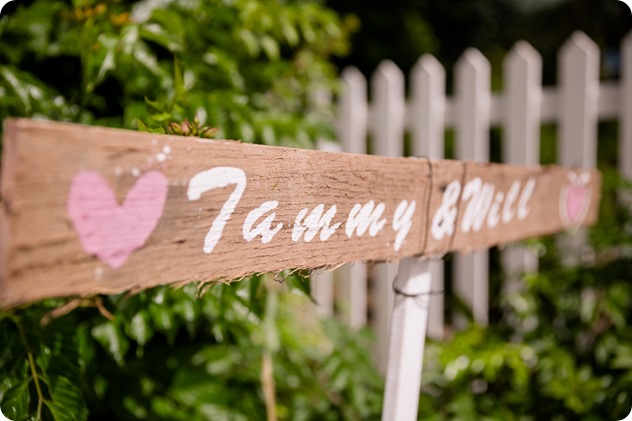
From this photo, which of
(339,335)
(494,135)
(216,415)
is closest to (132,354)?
(216,415)

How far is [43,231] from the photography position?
42 centimetres

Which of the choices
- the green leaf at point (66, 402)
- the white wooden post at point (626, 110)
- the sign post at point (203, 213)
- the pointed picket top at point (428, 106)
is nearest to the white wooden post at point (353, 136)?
the pointed picket top at point (428, 106)

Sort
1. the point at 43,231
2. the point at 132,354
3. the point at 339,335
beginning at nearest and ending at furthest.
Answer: the point at 43,231 → the point at 132,354 → the point at 339,335

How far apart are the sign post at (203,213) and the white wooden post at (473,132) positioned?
4.03ft

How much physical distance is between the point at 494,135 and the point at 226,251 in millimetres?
3667

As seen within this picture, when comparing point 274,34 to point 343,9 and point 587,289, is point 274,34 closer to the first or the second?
point 587,289

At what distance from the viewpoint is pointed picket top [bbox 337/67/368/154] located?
7.76 ft

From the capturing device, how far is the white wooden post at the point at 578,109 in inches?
72.4

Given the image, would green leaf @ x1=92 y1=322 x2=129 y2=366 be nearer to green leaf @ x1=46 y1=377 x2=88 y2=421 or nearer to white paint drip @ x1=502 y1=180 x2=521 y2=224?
green leaf @ x1=46 y1=377 x2=88 y2=421

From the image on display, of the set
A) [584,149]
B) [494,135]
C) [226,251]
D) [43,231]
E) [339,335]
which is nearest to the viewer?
[43,231]

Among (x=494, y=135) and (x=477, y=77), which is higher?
(x=477, y=77)

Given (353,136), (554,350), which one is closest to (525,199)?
(554,350)

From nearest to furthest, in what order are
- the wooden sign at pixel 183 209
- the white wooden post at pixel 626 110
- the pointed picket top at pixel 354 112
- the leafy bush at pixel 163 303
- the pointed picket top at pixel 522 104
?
1. the wooden sign at pixel 183 209
2. the leafy bush at pixel 163 303
3. the white wooden post at pixel 626 110
4. the pointed picket top at pixel 522 104
5. the pointed picket top at pixel 354 112

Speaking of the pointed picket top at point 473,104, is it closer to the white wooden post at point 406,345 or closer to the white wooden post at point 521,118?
the white wooden post at point 521,118
